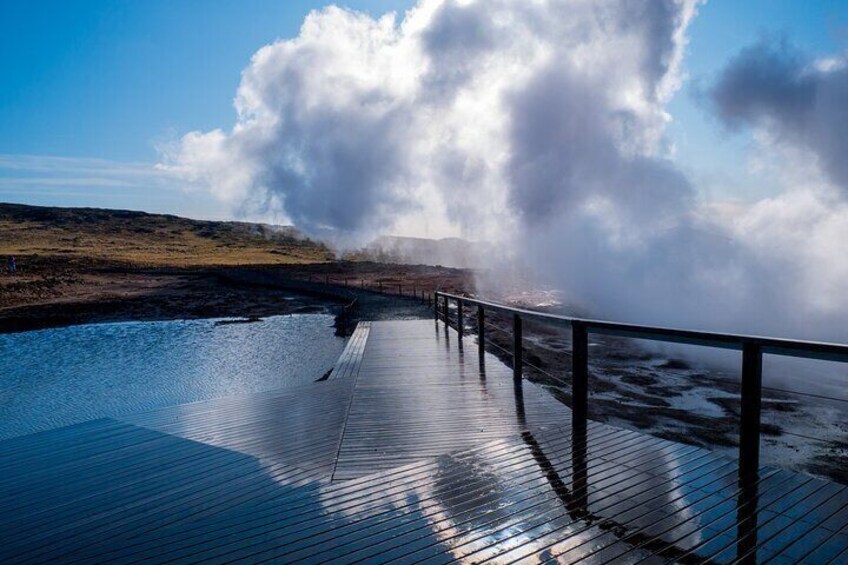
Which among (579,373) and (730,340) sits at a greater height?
(730,340)

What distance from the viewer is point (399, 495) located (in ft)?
11.2

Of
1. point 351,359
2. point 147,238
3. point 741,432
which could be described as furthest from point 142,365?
point 147,238

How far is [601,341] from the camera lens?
68.0ft

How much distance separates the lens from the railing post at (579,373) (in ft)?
15.3

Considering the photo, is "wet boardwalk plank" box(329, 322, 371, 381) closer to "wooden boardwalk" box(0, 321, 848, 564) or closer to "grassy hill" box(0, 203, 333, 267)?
"wooden boardwalk" box(0, 321, 848, 564)

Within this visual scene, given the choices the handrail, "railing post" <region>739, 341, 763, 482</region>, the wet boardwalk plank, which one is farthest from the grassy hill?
"railing post" <region>739, 341, 763, 482</region>

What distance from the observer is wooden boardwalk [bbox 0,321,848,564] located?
8.95 feet

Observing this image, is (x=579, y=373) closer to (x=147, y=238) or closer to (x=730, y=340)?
(x=730, y=340)

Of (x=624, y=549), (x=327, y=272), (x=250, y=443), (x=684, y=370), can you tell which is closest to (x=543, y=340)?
(x=684, y=370)

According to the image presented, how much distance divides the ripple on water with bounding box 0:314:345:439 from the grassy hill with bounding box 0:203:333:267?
42717mm

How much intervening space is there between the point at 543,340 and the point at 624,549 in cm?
1757

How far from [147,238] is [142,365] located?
102374 mm

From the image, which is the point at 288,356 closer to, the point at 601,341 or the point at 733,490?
the point at 601,341

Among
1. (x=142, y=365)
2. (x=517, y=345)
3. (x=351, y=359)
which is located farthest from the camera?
(x=142, y=365)
